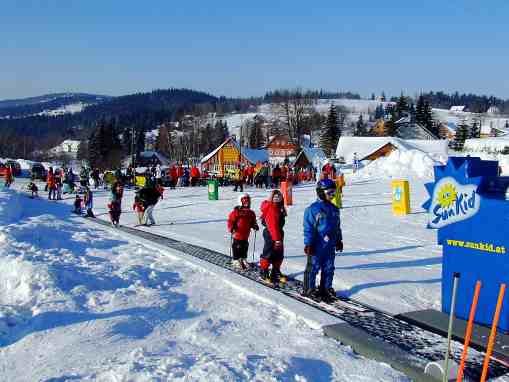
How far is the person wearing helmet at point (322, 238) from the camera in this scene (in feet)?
23.1

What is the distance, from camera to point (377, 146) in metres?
56.0

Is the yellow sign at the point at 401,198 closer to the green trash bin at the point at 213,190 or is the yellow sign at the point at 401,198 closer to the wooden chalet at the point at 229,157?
the green trash bin at the point at 213,190

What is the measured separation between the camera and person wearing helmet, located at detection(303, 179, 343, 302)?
7047 mm

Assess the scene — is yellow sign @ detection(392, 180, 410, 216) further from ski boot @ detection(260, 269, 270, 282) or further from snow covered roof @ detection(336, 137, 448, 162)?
snow covered roof @ detection(336, 137, 448, 162)

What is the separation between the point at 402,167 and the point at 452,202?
114 ft

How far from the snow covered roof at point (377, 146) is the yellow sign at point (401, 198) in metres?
36.0

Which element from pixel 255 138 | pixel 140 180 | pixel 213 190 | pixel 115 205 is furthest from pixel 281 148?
pixel 115 205

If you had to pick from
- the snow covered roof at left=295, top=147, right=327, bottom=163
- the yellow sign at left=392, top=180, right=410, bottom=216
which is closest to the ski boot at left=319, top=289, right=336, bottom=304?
the yellow sign at left=392, top=180, right=410, bottom=216

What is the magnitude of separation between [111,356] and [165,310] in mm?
1690

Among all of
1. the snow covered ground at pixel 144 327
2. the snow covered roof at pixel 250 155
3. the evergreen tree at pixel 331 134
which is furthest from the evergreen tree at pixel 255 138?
the snow covered ground at pixel 144 327

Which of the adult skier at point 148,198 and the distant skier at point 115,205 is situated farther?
the adult skier at point 148,198

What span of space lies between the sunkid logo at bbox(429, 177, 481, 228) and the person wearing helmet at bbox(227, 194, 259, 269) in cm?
346


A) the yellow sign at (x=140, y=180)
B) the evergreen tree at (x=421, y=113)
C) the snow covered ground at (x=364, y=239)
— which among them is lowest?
the yellow sign at (x=140, y=180)

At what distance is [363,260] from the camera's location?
10727 mm
